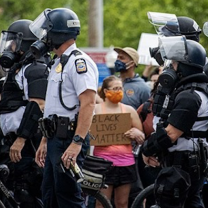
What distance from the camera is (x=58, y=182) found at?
26.7ft

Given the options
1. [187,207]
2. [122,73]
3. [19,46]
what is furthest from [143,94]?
[187,207]

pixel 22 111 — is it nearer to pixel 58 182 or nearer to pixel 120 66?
pixel 58 182

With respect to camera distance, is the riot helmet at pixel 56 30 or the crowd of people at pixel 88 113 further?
the riot helmet at pixel 56 30

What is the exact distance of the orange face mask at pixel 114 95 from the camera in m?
10.7

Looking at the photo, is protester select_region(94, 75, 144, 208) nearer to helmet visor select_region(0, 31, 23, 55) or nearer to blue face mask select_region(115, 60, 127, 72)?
blue face mask select_region(115, 60, 127, 72)

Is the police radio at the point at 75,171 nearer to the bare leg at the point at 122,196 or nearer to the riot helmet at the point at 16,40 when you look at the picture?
the riot helmet at the point at 16,40

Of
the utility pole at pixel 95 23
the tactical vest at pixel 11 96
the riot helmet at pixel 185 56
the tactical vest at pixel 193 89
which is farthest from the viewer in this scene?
the utility pole at pixel 95 23

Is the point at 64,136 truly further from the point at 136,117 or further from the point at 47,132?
the point at 136,117

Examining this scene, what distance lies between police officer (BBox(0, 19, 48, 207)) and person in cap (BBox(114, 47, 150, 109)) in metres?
2.10

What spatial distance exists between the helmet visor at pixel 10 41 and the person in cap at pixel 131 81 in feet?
7.19

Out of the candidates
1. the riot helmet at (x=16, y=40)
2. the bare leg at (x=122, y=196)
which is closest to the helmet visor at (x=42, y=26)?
the riot helmet at (x=16, y=40)

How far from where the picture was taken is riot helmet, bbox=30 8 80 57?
27.5ft

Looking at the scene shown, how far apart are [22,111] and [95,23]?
13.9 meters

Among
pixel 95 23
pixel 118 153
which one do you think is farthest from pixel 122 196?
pixel 95 23
